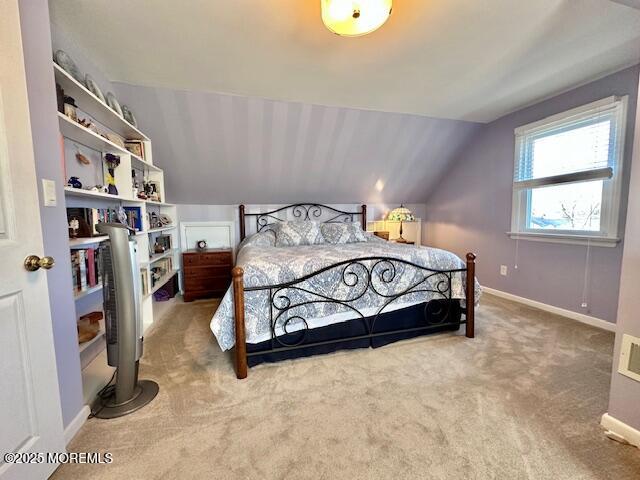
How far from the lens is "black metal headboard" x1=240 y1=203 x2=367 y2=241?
3.94 metres

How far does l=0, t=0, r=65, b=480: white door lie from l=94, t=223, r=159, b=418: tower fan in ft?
0.97

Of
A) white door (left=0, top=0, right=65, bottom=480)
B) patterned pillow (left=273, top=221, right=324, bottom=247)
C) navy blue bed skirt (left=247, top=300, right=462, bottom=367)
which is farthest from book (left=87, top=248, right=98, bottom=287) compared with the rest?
patterned pillow (left=273, top=221, right=324, bottom=247)

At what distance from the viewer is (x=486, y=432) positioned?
1309 mm

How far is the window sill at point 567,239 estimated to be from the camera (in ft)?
7.98

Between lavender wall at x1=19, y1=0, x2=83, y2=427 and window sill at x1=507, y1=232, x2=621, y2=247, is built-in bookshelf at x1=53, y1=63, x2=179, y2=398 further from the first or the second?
Result: window sill at x1=507, y1=232, x2=621, y2=247

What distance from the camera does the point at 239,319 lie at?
1.75 metres

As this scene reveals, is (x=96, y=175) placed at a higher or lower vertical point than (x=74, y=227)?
higher

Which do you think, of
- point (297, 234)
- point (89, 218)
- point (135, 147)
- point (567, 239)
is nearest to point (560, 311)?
point (567, 239)

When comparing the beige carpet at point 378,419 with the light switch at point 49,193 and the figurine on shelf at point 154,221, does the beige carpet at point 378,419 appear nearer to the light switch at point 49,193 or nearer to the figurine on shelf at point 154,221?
the light switch at point 49,193

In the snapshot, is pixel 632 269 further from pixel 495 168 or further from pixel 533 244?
pixel 495 168

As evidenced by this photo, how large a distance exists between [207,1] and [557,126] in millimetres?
3352

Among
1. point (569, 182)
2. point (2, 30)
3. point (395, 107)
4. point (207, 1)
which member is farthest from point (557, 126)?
point (2, 30)

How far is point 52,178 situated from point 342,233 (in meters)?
2.75

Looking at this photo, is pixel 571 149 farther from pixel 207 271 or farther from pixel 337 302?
pixel 207 271
